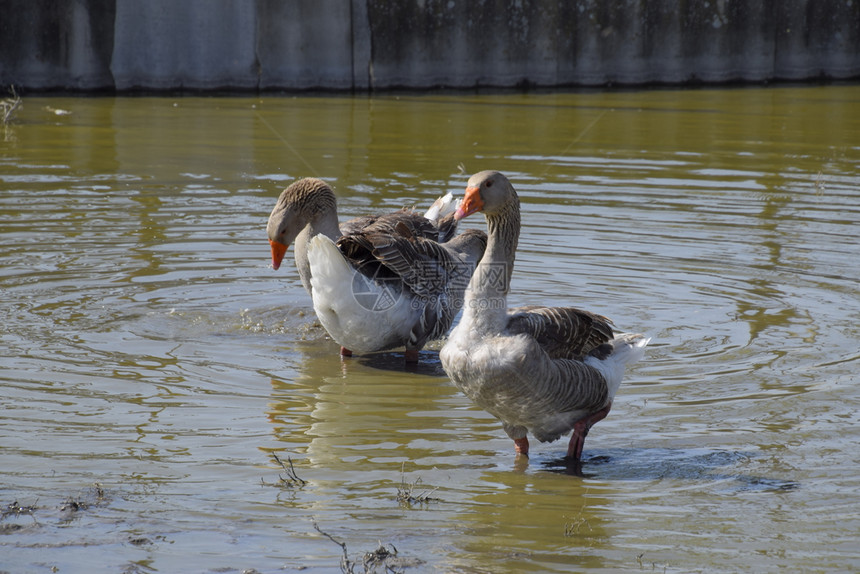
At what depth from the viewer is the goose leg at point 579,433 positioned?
485 cm

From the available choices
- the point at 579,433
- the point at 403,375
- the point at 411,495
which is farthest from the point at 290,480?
the point at 403,375

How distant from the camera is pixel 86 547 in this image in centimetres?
370

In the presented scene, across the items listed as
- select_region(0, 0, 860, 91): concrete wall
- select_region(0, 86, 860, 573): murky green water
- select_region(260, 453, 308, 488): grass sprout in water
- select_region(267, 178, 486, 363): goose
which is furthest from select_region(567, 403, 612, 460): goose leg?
select_region(0, 0, 860, 91): concrete wall

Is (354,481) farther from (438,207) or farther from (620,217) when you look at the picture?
(620,217)

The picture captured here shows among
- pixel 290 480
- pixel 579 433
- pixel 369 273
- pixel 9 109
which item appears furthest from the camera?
pixel 9 109

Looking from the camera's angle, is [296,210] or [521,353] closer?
[521,353]

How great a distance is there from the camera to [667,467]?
471 cm

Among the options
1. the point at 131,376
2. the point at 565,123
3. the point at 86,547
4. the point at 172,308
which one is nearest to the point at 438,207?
the point at 172,308

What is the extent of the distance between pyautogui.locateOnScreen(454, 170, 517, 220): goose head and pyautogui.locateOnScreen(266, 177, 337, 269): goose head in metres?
1.84

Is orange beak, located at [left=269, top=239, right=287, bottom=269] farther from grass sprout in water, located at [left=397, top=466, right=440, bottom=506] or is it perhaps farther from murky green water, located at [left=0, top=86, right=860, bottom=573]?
grass sprout in water, located at [left=397, top=466, right=440, bottom=506]

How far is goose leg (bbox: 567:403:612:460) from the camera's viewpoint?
4852 millimetres

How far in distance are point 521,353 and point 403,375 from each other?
6.72 ft

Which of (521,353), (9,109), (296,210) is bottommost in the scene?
→ (521,353)

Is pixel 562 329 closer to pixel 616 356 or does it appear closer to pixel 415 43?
pixel 616 356
